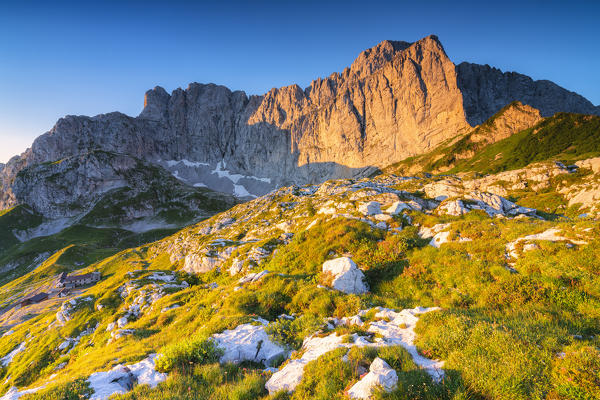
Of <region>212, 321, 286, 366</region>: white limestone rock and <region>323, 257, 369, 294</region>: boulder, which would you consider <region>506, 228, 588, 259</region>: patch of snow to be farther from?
<region>212, 321, 286, 366</region>: white limestone rock

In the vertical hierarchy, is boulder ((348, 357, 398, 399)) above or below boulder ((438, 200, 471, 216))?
below

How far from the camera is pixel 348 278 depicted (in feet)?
40.7

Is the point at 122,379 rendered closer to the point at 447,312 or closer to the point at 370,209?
the point at 447,312

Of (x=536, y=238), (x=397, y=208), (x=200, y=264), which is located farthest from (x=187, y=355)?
(x=200, y=264)

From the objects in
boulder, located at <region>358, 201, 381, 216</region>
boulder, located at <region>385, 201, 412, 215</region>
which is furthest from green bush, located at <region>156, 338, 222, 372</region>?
boulder, located at <region>385, 201, 412, 215</region>

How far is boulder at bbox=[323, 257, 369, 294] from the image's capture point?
12.1 meters

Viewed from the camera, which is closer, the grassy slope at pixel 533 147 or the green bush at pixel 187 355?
the green bush at pixel 187 355

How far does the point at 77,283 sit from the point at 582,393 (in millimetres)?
101157

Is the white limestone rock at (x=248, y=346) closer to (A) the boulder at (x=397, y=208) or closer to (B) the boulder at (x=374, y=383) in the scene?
(B) the boulder at (x=374, y=383)

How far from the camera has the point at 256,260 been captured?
21.6m

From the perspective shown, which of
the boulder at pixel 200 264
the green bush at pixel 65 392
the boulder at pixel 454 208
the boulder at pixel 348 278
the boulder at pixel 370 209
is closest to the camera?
the green bush at pixel 65 392

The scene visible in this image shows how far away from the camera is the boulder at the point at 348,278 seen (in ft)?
39.8

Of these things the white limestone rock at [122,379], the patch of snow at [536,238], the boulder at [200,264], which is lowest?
the boulder at [200,264]

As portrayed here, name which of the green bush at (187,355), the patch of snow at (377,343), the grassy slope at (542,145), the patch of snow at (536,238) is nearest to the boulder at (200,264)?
the green bush at (187,355)
